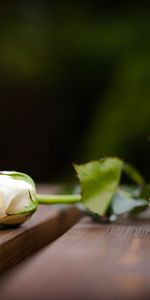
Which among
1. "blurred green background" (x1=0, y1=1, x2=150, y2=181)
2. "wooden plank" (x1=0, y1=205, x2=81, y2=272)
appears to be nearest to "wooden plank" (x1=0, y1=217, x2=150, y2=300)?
"wooden plank" (x1=0, y1=205, x2=81, y2=272)

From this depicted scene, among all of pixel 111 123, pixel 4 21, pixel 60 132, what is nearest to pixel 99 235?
pixel 111 123

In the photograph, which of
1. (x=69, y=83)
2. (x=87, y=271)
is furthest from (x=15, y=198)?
(x=69, y=83)

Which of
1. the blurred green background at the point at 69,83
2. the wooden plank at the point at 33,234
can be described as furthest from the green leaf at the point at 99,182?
the blurred green background at the point at 69,83

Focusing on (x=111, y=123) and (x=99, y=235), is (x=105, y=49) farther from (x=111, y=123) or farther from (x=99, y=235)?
(x=99, y=235)

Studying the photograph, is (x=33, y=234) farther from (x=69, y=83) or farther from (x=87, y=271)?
(x=69, y=83)

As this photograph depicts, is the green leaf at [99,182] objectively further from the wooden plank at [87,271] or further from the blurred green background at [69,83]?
the blurred green background at [69,83]

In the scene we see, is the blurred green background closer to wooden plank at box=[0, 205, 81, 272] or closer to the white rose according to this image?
wooden plank at box=[0, 205, 81, 272]

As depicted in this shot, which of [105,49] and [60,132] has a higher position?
[105,49]
